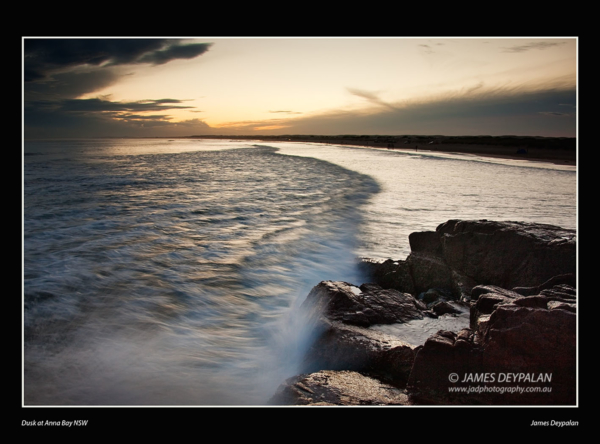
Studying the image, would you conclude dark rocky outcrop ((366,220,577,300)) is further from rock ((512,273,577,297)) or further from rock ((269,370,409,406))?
rock ((269,370,409,406))

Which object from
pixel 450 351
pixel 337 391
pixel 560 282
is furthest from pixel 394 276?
pixel 337 391

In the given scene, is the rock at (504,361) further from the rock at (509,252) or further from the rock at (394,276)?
the rock at (394,276)

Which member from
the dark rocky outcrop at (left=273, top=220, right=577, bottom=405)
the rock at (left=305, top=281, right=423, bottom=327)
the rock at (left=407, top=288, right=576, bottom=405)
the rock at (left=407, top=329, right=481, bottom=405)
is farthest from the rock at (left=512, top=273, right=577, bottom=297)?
the rock at (left=407, top=329, right=481, bottom=405)

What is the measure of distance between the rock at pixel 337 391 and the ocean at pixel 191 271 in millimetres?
→ 524

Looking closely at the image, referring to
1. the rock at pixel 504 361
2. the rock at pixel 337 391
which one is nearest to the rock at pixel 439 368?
the rock at pixel 504 361

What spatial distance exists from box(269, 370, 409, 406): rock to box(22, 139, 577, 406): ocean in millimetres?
524

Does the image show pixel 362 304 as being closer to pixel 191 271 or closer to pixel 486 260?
pixel 486 260

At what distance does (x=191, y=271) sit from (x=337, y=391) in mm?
3782

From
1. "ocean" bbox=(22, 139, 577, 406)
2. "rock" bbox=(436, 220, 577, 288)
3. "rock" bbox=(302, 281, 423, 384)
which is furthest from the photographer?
"rock" bbox=(436, 220, 577, 288)

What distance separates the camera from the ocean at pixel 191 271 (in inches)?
139

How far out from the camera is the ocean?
11.6 feet
